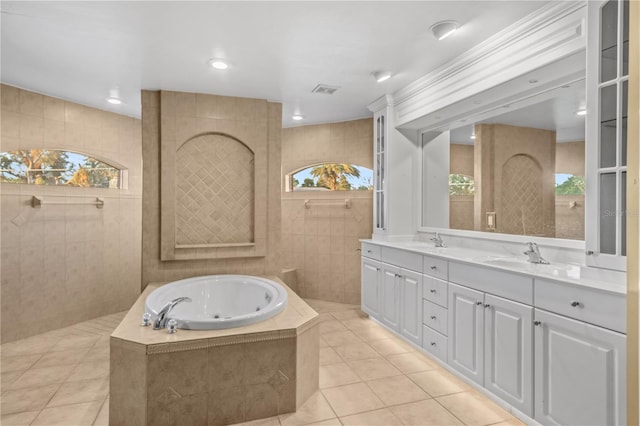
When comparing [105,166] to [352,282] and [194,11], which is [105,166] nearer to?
[194,11]

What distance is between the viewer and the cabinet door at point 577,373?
1.52 metres

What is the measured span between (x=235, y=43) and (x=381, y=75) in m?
1.23

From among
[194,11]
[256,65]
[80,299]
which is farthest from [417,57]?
[80,299]

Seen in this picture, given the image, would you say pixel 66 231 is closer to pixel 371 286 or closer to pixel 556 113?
pixel 371 286

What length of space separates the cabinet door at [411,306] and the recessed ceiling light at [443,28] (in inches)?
69.0

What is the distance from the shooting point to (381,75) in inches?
120

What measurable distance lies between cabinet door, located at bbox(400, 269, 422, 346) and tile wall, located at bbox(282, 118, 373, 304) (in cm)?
→ 145

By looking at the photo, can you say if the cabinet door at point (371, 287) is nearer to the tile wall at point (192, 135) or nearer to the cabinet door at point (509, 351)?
the tile wall at point (192, 135)

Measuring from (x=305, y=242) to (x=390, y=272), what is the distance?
1.74 m

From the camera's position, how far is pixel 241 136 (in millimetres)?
3752

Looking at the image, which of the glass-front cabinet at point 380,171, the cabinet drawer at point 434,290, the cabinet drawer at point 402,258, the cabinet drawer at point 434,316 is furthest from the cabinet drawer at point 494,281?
the glass-front cabinet at point 380,171

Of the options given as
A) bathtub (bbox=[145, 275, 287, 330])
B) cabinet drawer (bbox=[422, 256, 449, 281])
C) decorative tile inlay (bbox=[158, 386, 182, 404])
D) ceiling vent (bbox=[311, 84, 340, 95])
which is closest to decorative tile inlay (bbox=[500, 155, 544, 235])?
cabinet drawer (bbox=[422, 256, 449, 281])

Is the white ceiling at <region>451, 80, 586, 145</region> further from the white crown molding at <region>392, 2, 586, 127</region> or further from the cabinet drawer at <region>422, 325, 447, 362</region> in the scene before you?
the cabinet drawer at <region>422, 325, 447, 362</region>

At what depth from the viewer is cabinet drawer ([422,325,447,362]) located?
2.61 metres
